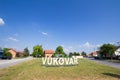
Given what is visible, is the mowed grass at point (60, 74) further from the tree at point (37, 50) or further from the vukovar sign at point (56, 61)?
the tree at point (37, 50)

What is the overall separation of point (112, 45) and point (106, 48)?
10.4 feet

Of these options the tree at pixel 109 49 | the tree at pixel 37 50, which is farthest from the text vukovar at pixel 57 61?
the tree at pixel 37 50

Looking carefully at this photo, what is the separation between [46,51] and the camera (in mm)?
120688

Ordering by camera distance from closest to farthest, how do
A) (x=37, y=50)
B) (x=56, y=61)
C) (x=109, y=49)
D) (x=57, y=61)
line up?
(x=56, y=61), (x=57, y=61), (x=109, y=49), (x=37, y=50)

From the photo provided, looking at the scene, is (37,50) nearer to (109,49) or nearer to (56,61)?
(109,49)

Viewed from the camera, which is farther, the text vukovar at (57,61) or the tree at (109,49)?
the tree at (109,49)

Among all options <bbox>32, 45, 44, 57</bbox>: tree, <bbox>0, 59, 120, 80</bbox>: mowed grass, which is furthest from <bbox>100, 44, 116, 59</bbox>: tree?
<bbox>0, 59, 120, 80</bbox>: mowed grass

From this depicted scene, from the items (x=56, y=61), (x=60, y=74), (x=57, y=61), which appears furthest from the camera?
(x=57, y=61)

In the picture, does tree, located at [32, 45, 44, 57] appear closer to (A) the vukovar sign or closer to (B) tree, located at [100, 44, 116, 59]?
(B) tree, located at [100, 44, 116, 59]

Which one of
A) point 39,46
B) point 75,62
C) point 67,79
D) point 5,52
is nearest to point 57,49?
point 39,46

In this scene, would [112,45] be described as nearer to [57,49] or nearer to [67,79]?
[57,49]

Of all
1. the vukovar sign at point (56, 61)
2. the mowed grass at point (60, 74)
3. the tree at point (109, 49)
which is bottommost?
the mowed grass at point (60, 74)

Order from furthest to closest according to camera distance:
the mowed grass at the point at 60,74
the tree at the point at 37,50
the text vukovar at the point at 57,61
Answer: the tree at the point at 37,50
the text vukovar at the point at 57,61
the mowed grass at the point at 60,74

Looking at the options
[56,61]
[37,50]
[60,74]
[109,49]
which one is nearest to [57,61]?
[56,61]
